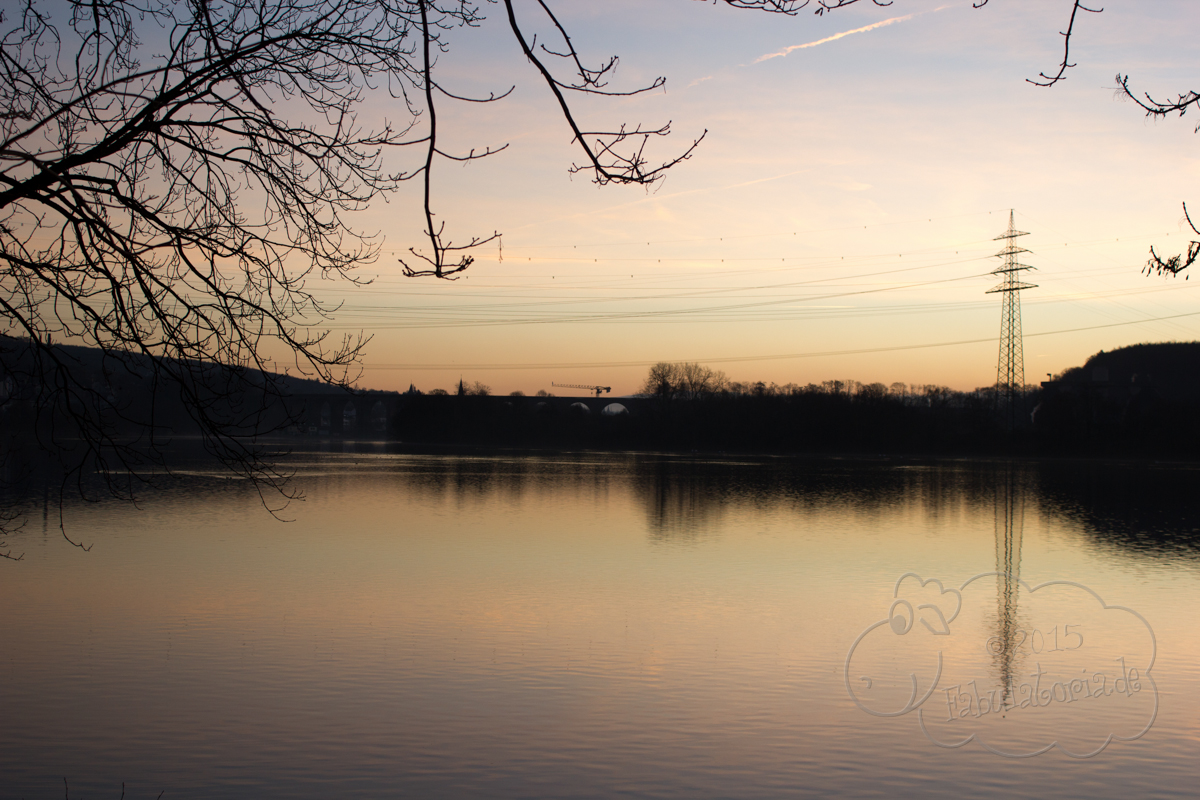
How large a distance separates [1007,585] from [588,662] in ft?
37.1

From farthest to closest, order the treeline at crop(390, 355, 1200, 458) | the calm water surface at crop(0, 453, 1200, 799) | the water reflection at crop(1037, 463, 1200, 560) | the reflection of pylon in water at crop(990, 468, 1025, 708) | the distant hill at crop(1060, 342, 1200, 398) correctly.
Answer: the distant hill at crop(1060, 342, 1200, 398) < the treeline at crop(390, 355, 1200, 458) < the water reflection at crop(1037, 463, 1200, 560) < the reflection of pylon in water at crop(990, 468, 1025, 708) < the calm water surface at crop(0, 453, 1200, 799)

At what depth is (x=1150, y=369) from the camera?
117750 millimetres

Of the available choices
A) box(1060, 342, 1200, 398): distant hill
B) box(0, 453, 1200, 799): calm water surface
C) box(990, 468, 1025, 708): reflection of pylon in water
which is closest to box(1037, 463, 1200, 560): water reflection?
box(0, 453, 1200, 799): calm water surface

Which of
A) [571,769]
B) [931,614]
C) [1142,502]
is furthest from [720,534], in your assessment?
[1142,502]

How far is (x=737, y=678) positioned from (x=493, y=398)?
4015 inches

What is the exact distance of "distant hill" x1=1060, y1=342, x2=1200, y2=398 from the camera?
354 feet

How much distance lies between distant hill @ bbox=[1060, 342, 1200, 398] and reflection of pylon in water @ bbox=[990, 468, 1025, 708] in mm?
72409

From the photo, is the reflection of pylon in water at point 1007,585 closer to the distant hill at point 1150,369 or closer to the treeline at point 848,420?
the treeline at point 848,420

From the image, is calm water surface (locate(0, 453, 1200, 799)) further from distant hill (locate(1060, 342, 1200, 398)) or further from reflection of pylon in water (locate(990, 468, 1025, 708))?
distant hill (locate(1060, 342, 1200, 398))

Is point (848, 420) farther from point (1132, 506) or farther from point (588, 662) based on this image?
point (588, 662)

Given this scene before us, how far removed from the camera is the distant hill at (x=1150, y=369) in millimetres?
107812

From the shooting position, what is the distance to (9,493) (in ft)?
110

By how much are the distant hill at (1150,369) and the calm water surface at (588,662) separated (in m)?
90.1

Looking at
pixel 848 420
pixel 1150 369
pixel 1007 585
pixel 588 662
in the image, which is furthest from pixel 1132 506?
pixel 1150 369
